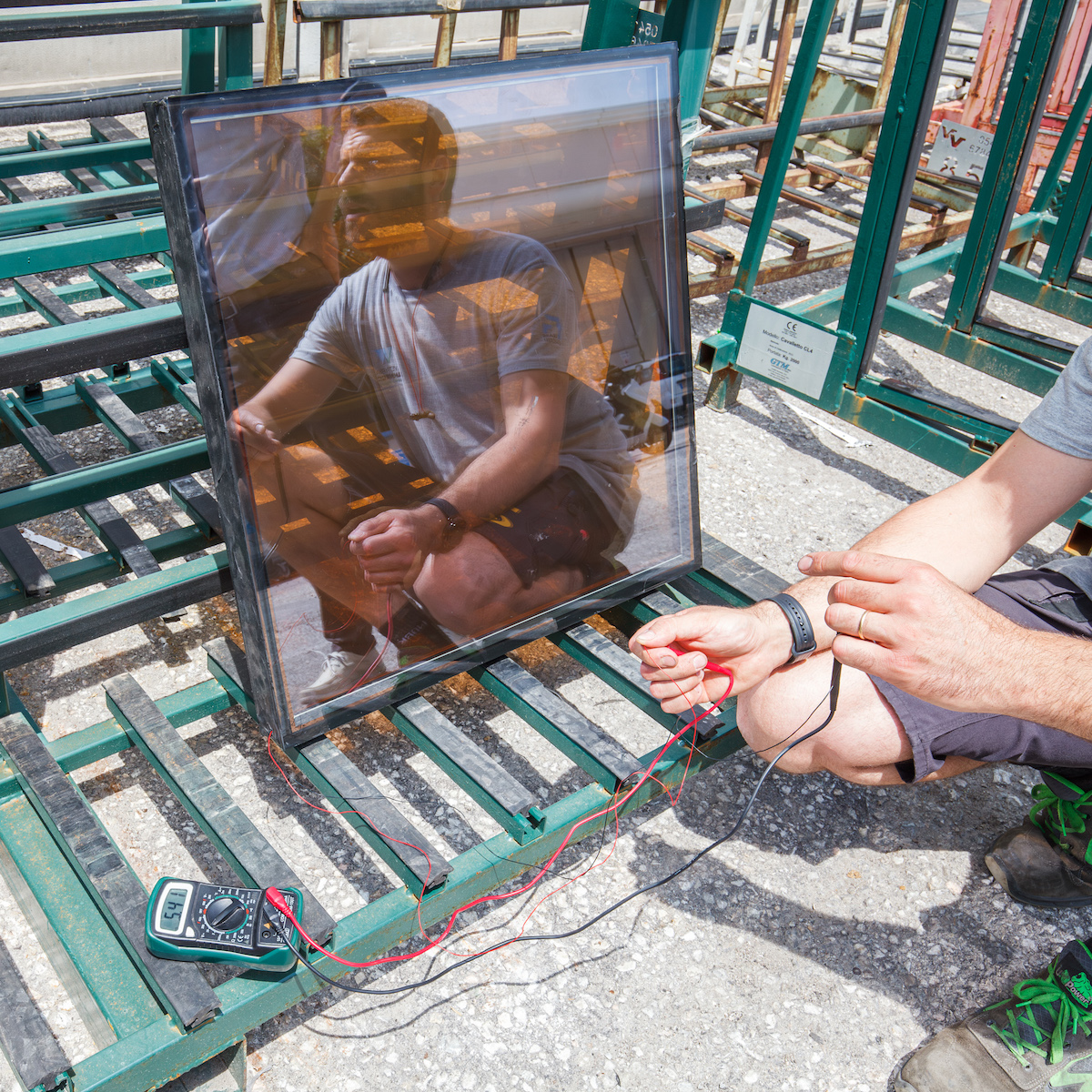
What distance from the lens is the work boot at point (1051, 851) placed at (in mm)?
1601

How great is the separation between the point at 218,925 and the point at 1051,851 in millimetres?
1388

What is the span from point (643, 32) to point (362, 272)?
1334 millimetres

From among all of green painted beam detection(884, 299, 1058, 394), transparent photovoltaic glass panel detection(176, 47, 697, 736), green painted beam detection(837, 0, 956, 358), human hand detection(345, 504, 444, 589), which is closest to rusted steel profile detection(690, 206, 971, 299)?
green painted beam detection(884, 299, 1058, 394)

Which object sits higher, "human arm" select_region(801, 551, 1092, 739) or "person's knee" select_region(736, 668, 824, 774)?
"human arm" select_region(801, 551, 1092, 739)

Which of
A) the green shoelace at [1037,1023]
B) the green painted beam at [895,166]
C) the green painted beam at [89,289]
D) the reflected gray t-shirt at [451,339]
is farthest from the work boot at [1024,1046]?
the green painted beam at [89,289]

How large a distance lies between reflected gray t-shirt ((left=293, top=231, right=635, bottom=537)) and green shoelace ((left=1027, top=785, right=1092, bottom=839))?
1064mm

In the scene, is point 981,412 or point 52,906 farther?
point 981,412

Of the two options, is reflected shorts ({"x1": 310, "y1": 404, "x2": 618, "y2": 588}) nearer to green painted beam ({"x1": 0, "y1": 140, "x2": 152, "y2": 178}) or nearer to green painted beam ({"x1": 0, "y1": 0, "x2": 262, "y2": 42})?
green painted beam ({"x1": 0, "y1": 0, "x2": 262, "y2": 42})

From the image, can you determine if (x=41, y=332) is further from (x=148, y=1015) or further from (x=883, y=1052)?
(x=883, y=1052)

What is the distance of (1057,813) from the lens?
1.66m

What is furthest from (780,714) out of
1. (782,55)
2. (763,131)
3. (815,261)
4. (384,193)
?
(782,55)

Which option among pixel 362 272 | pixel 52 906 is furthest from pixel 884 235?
pixel 52 906

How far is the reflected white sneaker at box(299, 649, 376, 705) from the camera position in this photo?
149cm

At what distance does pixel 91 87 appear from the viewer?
17.4 feet
